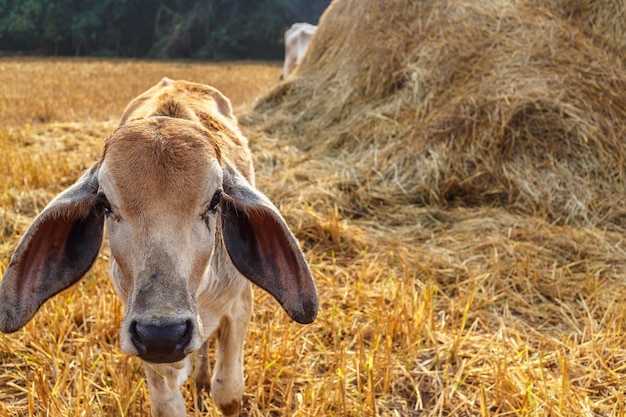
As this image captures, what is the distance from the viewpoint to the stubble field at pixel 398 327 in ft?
7.98

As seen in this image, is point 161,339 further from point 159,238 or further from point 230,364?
point 230,364

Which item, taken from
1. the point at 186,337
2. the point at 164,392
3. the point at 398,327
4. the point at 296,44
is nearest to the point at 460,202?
the point at 398,327

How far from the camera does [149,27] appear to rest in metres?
34.5

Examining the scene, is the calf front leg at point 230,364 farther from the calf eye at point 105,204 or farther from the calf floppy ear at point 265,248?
the calf eye at point 105,204

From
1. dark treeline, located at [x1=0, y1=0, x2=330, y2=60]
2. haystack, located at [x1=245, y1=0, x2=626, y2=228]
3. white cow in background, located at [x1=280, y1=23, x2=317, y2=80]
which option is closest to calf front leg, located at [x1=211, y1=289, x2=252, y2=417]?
haystack, located at [x1=245, y1=0, x2=626, y2=228]

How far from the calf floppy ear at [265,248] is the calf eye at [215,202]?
43mm

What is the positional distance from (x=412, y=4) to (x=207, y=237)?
16.8 feet

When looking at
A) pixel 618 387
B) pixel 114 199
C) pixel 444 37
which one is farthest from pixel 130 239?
pixel 444 37

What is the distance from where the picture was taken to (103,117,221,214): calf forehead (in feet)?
5.73

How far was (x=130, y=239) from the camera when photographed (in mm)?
1737

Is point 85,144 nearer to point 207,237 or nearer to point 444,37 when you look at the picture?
point 444,37

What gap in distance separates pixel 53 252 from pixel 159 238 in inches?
19.5

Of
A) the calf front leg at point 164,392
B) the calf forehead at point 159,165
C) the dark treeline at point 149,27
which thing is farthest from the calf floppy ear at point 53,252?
the dark treeline at point 149,27

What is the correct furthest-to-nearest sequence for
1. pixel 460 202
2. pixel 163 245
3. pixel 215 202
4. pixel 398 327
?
pixel 460 202, pixel 398 327, pixel 215 202, pixel 163 245
